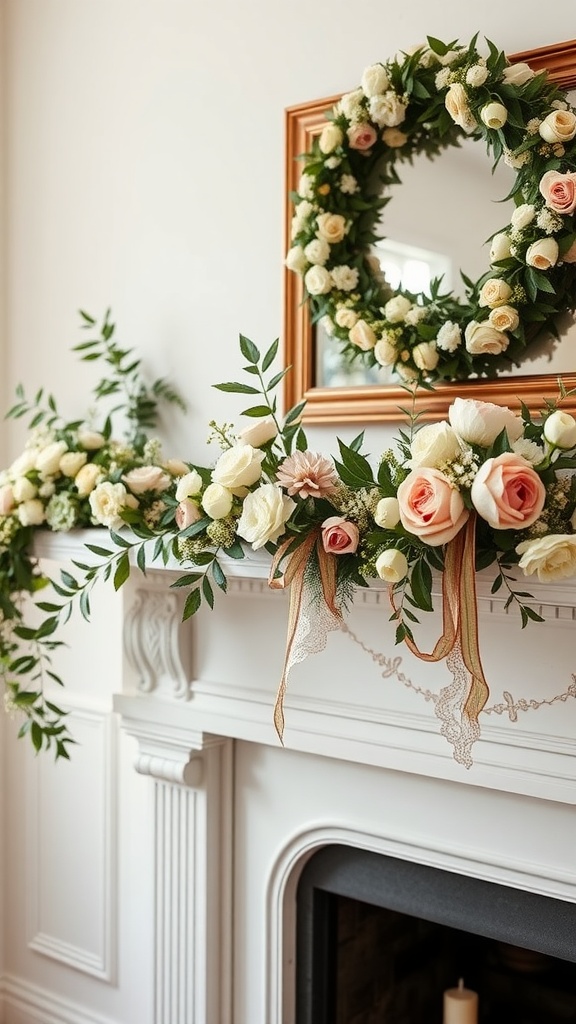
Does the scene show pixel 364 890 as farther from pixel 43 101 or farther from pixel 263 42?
pixel 43 101

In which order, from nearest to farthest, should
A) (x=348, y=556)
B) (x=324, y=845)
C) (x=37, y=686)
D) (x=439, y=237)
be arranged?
1. (x=348, y=556)
2. (x=439, y=237)
3. (x=324, y=845)
4. (x=37, y=686)

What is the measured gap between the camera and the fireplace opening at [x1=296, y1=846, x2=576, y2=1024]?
1.81 m

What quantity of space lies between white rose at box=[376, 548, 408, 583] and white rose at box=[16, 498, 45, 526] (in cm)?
89

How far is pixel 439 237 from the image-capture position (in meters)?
1.77

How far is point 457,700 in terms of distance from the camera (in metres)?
1.72

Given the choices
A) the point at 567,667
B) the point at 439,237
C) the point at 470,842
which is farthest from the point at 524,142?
the point at 470,842

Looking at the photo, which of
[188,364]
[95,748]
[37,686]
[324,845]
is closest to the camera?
[324,845]

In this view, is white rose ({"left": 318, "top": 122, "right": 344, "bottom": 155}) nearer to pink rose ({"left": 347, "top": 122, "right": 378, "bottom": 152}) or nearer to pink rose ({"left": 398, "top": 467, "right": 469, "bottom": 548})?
pink rose ({"left": 347, "top": 122, "right": 378, "bottom": 152})

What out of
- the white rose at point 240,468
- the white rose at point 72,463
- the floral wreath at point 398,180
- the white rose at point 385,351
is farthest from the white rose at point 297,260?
the white rose at point 72,463

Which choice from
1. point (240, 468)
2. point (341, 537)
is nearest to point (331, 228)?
point (240, 468)

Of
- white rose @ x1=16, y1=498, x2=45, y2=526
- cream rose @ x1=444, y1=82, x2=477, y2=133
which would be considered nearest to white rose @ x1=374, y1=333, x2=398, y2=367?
cream rose @ x1=444, y1=82, x2=477, y2=133

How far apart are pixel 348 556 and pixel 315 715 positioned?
490mm

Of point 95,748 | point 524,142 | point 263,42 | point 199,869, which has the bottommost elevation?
point 199,869

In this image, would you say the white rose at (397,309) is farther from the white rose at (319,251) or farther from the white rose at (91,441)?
the white rose at (91,441)
